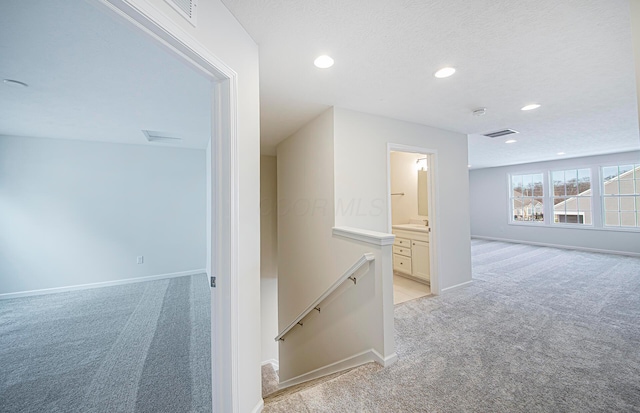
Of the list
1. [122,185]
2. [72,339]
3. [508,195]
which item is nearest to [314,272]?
[72,339]

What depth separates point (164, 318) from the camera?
10.3ft

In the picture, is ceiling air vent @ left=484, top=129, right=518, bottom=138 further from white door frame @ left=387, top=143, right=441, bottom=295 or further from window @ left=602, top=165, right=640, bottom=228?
window @ left=602, top=165, right=640, bottom=228

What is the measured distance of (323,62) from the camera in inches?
74.0

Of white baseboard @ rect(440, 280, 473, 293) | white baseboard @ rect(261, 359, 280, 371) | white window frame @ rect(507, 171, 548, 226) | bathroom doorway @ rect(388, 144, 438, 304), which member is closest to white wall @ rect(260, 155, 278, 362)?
white baseboard @ rect(261, 359, 280, 371)

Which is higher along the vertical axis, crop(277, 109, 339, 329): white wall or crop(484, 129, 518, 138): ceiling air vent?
crop(484, 129, 518, 138): ceiling air vent

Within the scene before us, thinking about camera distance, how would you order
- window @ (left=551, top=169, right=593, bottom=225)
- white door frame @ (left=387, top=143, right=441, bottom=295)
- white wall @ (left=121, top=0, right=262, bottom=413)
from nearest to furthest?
1. white wall @ (left=121, top=0, right=262, bottom=413)
2. white door frame @ (left=387, top=143, right=441, bottom=295)
3. window @ (left=551, top=169, right=593, bottom=225)

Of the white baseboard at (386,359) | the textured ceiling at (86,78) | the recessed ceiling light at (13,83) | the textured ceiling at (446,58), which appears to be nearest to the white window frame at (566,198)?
the textured ceiling at (446,58)

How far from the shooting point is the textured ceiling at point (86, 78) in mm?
1438

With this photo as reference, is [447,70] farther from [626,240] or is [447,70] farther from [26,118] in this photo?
[626,240]

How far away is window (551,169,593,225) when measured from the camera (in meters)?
6.23

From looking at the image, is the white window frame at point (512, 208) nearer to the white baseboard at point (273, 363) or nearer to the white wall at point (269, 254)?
the white wall at point (269, 254)

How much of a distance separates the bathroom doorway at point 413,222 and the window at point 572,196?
197 inches

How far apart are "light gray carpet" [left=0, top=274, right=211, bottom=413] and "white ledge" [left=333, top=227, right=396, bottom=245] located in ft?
6.13

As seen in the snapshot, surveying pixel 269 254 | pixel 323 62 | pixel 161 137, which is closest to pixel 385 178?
pixel 323 62
